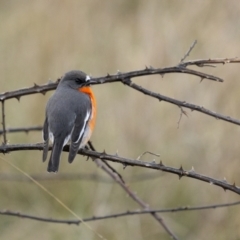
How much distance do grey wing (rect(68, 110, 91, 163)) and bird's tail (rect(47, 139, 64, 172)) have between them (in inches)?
2.8

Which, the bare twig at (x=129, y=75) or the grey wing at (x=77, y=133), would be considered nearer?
the bare twig at (x=129, y=75)

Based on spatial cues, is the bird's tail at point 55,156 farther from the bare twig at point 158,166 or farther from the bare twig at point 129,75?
the bare twig at point 158,166

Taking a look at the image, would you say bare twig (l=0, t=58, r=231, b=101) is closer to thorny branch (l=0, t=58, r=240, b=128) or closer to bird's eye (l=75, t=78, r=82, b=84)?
thorny branch (l=0, t=58, r=240, b=128)

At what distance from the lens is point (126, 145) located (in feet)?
20.8

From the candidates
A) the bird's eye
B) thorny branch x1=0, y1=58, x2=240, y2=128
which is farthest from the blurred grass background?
thorny branch x1=0, y1=58, x2=240, y2=128

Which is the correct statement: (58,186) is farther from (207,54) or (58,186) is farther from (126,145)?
(207,54)

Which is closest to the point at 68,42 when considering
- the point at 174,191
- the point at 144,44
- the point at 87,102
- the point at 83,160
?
the point at 144,44

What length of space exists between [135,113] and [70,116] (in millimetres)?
2179

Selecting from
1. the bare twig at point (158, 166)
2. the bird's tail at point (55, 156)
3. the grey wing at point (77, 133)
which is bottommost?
the bare twig at point (158, 166)

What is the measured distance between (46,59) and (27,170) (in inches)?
48.0

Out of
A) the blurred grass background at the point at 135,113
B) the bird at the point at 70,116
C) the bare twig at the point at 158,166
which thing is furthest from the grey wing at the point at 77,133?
the blurred grass background at the point at 135,113

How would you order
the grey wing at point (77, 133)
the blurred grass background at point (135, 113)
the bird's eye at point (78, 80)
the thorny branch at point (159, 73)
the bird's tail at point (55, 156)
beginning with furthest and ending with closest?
the blurred grass background at point (135, 113), the bird's eye at point (78, 80), the grey wing at point (77, 133), the bird's tail at point (55, 156), the thorny branch at point (159, 73)

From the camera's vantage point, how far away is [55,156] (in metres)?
3.85

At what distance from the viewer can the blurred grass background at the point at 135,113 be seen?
5.91m
